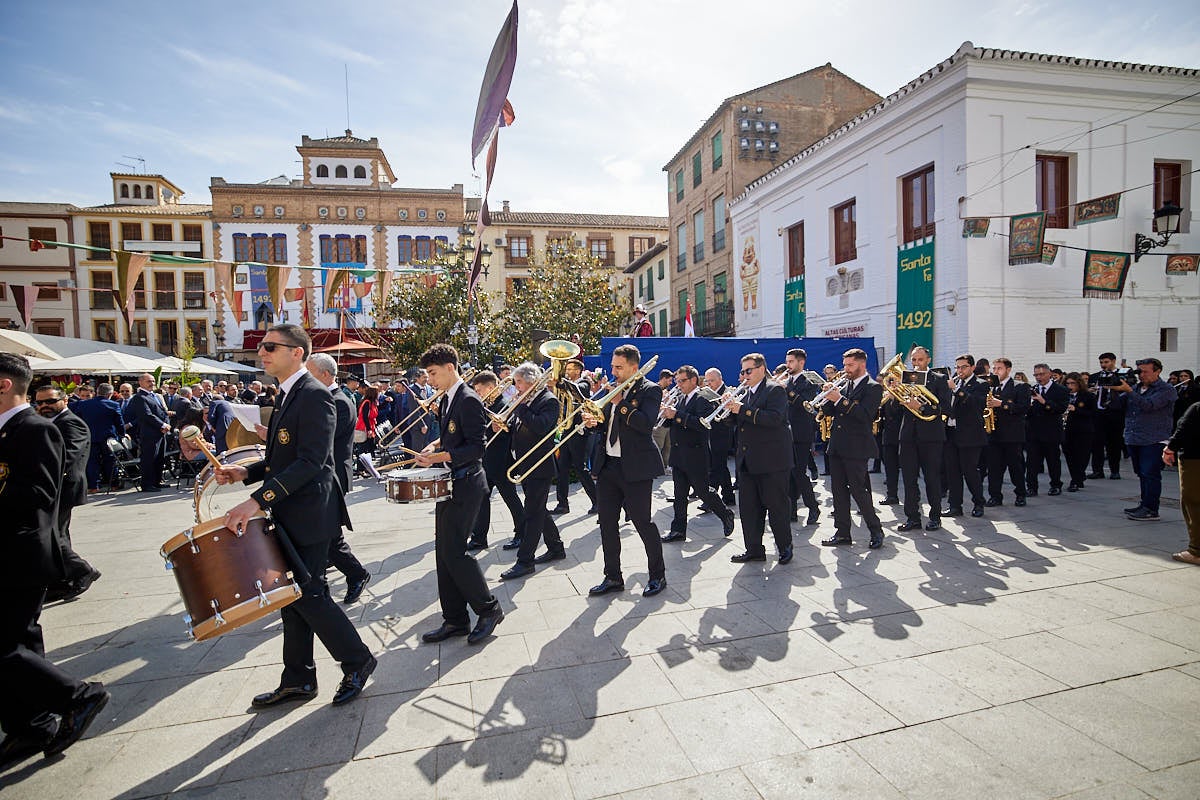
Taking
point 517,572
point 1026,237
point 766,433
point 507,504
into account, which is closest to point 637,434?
point 766,433

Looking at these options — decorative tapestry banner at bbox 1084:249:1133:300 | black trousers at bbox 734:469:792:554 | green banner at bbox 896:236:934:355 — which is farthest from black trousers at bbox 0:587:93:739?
decorative tapestry banner at bbox 1084:249:1133:300

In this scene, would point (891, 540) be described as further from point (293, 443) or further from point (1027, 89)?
point (1027, 89)

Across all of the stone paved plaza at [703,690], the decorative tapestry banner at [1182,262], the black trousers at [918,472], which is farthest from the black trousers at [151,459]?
the decorative tapestry banner at [1182,262]

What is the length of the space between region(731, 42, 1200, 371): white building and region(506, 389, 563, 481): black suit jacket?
1137 centimetres

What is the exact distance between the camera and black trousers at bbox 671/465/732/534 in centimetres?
685

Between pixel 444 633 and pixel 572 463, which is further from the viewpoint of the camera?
pixel 572 463

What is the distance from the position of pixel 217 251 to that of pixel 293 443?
43.0 m

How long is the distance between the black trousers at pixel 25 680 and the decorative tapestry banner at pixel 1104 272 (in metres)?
17.5

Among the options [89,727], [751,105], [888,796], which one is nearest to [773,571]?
[888,796]

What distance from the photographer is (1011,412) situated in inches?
314

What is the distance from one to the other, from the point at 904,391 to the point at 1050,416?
3.52 meters

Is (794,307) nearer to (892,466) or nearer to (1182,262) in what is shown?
(1182,262)

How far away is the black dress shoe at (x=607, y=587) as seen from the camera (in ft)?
16.4

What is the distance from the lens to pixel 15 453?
3004 millimetres
